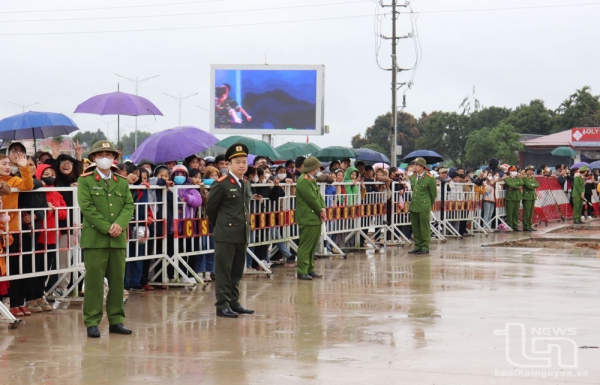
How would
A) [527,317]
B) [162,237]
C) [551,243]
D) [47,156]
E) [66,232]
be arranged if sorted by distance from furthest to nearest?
[551,243] → [162,237] → [47,156] → [66,232] → [527,317]

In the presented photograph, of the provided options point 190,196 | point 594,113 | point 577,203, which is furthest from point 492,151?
point 190,196

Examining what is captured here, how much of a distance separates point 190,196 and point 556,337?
5.67m

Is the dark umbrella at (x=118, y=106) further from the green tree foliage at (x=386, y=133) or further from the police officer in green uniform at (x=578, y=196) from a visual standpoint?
the green tree foliage at (x=386, y=133)

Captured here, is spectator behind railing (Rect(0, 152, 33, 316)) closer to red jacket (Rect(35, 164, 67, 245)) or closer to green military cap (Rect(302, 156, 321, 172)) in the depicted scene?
red jacket (Rect(35, 164, 67, 245))

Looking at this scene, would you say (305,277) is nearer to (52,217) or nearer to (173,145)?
(173,145)

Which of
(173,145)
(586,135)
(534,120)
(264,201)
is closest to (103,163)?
(173,145)

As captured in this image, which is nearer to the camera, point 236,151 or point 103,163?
point 103,163

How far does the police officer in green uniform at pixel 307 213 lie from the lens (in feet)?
44.6

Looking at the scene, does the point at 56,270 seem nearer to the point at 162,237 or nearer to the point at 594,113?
the point at 162,237

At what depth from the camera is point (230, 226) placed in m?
10.2

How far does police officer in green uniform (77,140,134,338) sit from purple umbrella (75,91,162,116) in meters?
4.90

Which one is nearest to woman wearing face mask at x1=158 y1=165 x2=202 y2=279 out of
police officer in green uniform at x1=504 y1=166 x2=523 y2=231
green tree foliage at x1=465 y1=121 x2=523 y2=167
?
police officer in green uniform at x1=504 y1=166 x2=523 y2=231

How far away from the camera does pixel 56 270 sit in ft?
34.6

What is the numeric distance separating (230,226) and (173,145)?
11.2 ft
